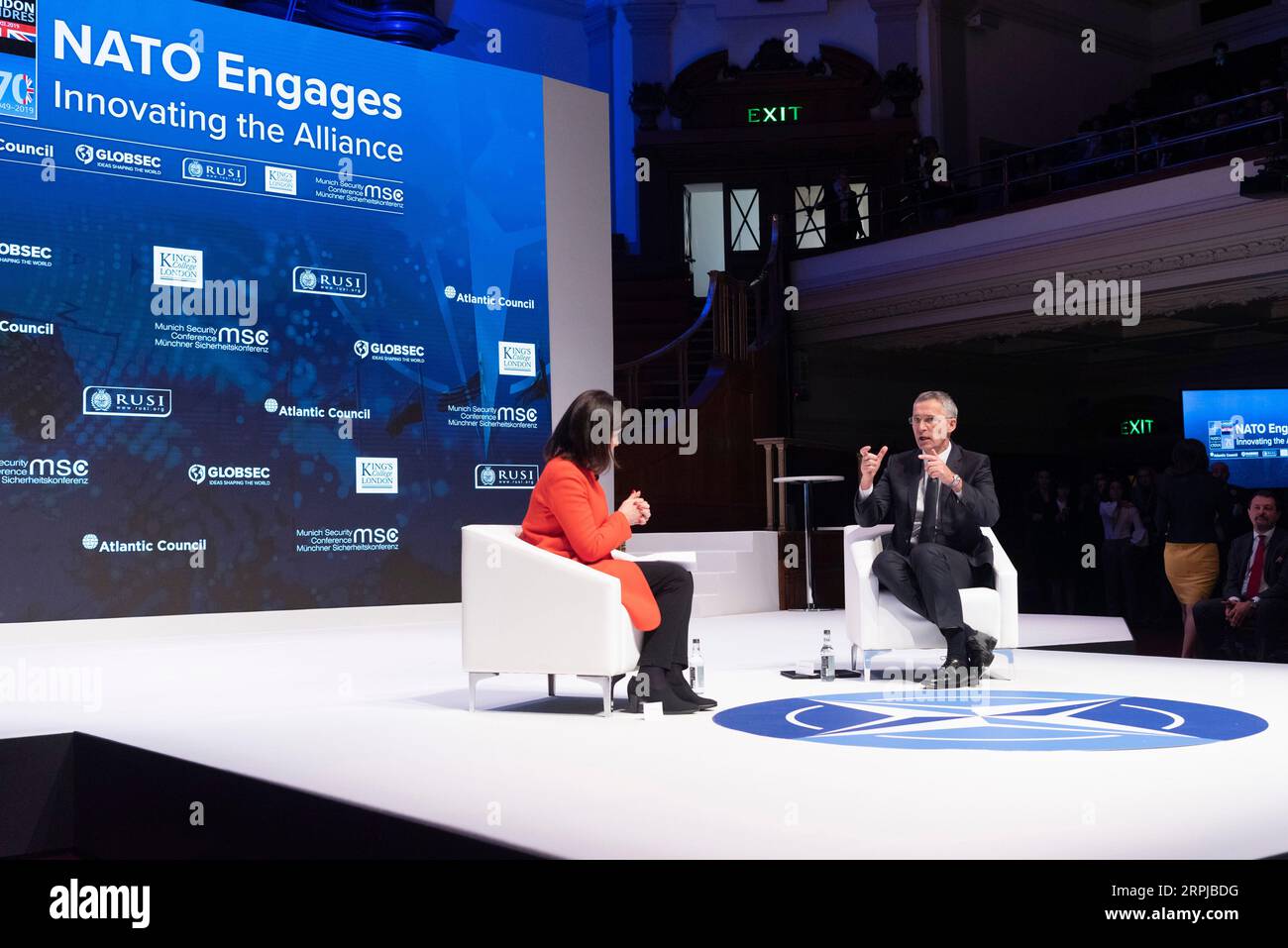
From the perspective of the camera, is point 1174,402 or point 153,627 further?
point 1174,402

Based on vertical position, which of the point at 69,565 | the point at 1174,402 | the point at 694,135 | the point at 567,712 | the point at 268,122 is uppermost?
the point at 694,135

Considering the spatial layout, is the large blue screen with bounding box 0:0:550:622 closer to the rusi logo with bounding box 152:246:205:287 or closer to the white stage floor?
the rusi logo with bounding box 152:246:205:287

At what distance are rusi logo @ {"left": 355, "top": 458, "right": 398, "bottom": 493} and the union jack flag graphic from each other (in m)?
2.78

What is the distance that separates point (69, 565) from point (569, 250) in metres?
3.74

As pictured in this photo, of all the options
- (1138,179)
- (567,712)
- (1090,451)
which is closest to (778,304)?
(1138,179)

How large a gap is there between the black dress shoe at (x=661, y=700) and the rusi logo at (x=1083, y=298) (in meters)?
7.91

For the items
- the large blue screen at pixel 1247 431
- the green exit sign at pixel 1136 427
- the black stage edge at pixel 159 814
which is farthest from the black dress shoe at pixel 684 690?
the green exit sign at pixel 1136 427

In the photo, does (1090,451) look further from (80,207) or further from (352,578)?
(80,207)

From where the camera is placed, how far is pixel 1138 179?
995 centimetres

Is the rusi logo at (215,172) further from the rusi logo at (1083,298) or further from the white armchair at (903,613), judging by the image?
the rusi logo at (1083,298)

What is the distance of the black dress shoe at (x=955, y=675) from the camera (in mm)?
4387

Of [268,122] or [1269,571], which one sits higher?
[268,122]

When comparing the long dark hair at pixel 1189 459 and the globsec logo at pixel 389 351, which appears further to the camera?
the globsec logo at pixel 389 351

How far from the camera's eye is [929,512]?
4.67 meters
